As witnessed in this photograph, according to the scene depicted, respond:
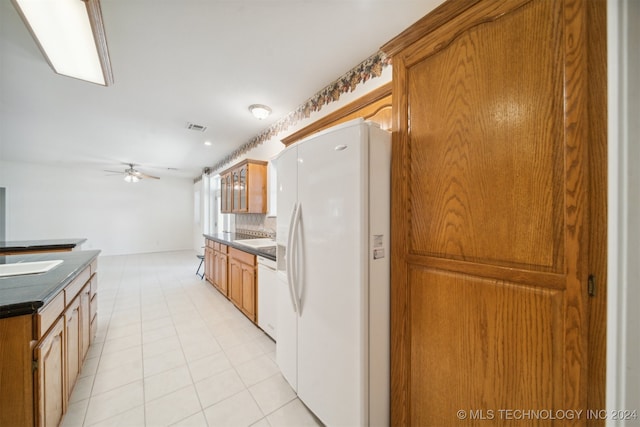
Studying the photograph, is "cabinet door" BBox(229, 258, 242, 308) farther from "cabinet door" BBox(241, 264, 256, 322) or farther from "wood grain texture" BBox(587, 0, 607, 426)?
"wood grain texture" BBox(587, 0, 607, 426)

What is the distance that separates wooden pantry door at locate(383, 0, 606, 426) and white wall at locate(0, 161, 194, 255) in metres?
8.66

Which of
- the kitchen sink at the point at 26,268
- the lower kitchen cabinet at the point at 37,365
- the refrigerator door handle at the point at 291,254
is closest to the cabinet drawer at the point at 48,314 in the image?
the lower kitchen cabinet at the point at 37,365

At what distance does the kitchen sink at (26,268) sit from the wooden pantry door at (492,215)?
2.19 meters

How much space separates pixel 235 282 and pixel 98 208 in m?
6.71

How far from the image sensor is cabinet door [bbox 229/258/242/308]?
2.83 meters

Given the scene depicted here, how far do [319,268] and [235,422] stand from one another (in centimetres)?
109

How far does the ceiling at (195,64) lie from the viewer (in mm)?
1476

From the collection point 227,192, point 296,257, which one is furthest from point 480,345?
point 227,192

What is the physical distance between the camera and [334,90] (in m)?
2.26

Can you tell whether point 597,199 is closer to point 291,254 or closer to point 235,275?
point 291,254

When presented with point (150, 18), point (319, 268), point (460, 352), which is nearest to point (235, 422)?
point (319, 268)

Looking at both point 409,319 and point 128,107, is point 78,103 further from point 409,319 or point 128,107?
point 409,319

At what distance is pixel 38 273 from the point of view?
1.35 meters

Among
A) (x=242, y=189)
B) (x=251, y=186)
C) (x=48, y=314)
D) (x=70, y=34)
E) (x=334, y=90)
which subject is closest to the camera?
(x=48, y=314)
